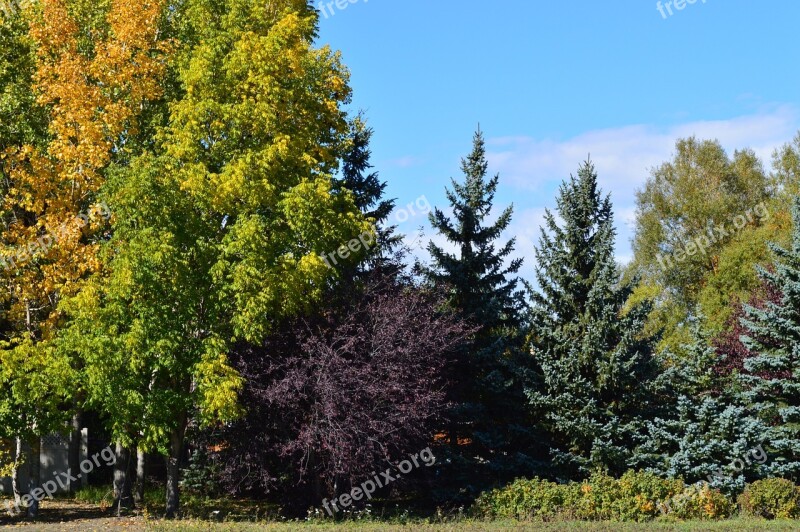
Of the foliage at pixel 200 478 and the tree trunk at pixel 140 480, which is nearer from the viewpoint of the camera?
the tree trunk at pixel 140 480

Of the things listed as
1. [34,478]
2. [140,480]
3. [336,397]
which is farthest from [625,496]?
[34,478]

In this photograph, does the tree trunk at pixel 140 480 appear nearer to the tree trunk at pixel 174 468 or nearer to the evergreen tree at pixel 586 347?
the tree trunk at pixel 174 468

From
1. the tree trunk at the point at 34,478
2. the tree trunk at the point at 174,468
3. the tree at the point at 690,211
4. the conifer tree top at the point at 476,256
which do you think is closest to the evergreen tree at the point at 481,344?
the conifer tree top at the point at 476,256

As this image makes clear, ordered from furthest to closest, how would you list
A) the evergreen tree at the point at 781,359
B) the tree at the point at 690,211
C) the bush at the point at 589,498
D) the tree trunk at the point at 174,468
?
the tree at the point at 690,211
the evergreen tree at the point at 781,359
the bush at the point at 589,498
the tree trunk at the point at 174,468

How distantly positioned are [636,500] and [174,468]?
1118cm

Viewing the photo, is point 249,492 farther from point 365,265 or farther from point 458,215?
point 458,215

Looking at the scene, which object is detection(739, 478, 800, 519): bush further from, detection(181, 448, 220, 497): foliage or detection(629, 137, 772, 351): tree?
detection(629, 137, 772, 351): tree

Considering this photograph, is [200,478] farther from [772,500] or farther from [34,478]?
[772,500]

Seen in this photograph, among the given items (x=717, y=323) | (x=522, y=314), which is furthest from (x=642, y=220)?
(x=522, y=314)

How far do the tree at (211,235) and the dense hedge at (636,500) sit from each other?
7220 millimetres

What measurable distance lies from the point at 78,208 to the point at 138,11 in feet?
16.6

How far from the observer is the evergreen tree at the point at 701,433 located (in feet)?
64.2

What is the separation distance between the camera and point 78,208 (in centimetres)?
1884

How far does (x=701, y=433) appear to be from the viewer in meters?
20.2
